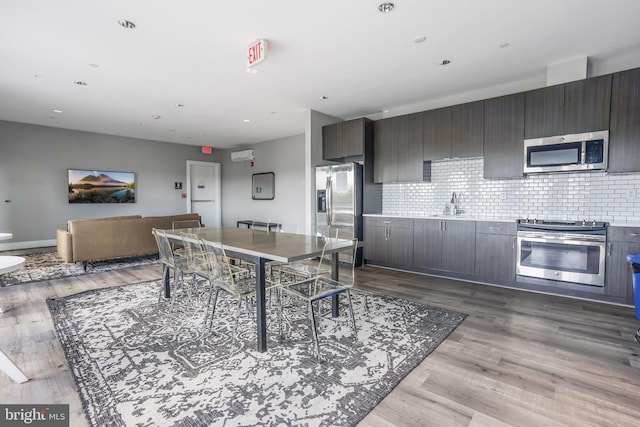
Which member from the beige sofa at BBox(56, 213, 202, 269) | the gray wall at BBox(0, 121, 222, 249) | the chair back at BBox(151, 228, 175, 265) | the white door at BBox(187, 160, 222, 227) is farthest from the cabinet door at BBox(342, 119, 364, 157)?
the gray wall at BBox(0, 121, 222, 249)

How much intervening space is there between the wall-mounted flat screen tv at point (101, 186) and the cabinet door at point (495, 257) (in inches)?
324

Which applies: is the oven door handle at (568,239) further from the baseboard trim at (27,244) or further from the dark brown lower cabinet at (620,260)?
the baseboard trim at (27,244)

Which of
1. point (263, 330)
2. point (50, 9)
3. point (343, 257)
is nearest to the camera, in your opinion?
point (263, 330)

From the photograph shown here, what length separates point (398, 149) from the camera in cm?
508

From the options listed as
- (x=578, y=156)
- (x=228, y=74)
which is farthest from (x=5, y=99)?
(x=578, y=156)

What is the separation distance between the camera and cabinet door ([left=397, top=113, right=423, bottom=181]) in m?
4.85

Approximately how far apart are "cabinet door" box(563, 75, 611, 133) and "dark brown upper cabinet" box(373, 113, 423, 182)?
1813 millimetres

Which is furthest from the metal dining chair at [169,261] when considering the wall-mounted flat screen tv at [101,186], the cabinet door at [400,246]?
the wall-mounted flat screen tv at [101,186]

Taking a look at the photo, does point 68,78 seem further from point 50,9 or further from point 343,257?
point 343,257

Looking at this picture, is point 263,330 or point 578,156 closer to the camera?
point 263,330

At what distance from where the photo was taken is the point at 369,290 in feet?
13.0

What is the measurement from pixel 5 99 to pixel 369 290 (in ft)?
21.4

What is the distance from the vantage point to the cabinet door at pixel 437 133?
14.9 feet

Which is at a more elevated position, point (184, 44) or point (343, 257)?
point (184, 44)
